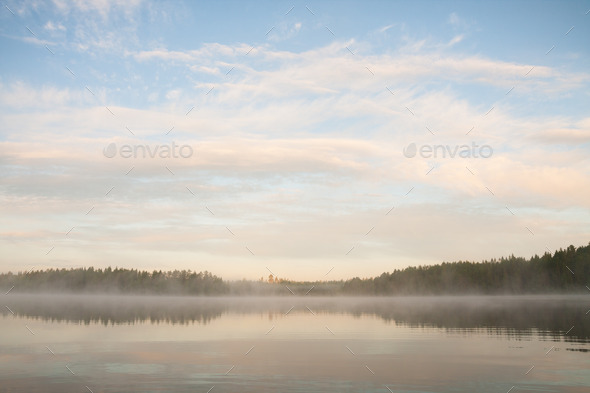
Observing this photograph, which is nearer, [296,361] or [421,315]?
[296,361]

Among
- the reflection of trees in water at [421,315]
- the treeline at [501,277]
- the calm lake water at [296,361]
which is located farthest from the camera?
the treeline at [501,277]

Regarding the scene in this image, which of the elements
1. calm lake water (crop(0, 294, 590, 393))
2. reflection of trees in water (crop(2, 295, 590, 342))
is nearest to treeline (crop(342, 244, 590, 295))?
reflection of trees in water (crop(2, 295, 590, 342))

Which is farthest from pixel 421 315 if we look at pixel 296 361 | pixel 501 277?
pixel 501 277

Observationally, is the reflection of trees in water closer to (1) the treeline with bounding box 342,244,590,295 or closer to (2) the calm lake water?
(2) the calm lake water

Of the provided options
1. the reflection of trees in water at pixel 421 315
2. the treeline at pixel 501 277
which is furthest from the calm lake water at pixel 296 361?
the treeline at pixel 501 277

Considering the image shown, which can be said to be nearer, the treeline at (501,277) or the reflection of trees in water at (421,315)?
the reflection of trees in water at (421,315)

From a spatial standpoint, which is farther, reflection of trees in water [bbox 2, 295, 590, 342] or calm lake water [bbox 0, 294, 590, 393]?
reflection of trees in water [bbox 2, 295, 590, 342]

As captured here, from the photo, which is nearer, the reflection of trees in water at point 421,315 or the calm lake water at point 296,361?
the calm lake water at point 296,361

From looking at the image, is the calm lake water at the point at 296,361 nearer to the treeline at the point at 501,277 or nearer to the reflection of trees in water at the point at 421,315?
the reflection of trees in water at the point at 421,315

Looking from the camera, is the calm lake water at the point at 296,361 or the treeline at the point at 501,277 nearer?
the calm lake water at the point at 296,361

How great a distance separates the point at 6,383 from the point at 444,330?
2655 cm

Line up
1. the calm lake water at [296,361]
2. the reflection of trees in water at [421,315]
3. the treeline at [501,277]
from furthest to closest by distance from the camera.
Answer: the treeline at [501,277] < the reflection of trees in water at [421,315] < the calm lake water at [296,361]

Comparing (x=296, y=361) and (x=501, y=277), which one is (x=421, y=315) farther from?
(x=501, y=277)

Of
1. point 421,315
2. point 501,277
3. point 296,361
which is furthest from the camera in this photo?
point 501,277
